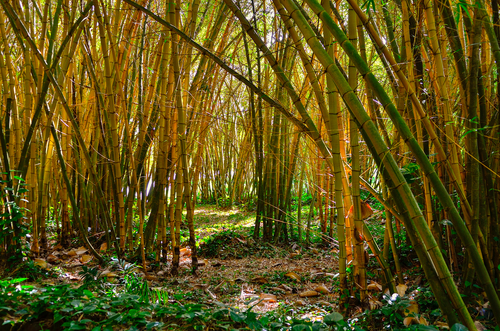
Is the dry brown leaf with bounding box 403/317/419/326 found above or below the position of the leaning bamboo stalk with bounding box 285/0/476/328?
below

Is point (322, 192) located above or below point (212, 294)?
above

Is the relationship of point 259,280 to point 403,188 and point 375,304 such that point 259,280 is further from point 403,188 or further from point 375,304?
point 403,188

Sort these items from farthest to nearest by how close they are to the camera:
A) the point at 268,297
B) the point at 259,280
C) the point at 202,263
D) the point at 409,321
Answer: the point at 202,263
the point at 259,280
the point at 268,297
the point at 409,321

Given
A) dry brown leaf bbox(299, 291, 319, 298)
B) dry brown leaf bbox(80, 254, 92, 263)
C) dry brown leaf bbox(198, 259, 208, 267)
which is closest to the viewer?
dry brown leaf bbox(299, 291, 319, 298)

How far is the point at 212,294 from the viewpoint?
5.98 feet

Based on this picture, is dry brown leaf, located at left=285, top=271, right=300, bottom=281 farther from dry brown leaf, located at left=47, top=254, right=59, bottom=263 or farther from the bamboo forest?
dry brown leaf, located at left=47, top=254, right=59, bottom=263

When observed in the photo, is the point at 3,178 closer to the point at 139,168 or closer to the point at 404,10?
the point at 139,168

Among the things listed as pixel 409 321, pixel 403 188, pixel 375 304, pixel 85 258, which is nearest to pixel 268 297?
pixel 375 304

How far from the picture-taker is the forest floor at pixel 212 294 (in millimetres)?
1099

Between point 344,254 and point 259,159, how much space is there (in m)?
1.64

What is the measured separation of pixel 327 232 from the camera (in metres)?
3.52

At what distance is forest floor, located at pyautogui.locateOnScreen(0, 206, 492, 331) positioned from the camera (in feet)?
3.60

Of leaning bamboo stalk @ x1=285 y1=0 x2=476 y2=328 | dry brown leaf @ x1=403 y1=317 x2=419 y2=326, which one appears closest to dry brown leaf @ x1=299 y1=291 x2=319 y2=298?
dry brown leaf @ x1=403 y1=317 x2=419 y2=326

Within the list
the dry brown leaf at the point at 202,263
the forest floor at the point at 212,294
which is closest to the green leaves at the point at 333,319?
the forest floor at the point at 212,294
